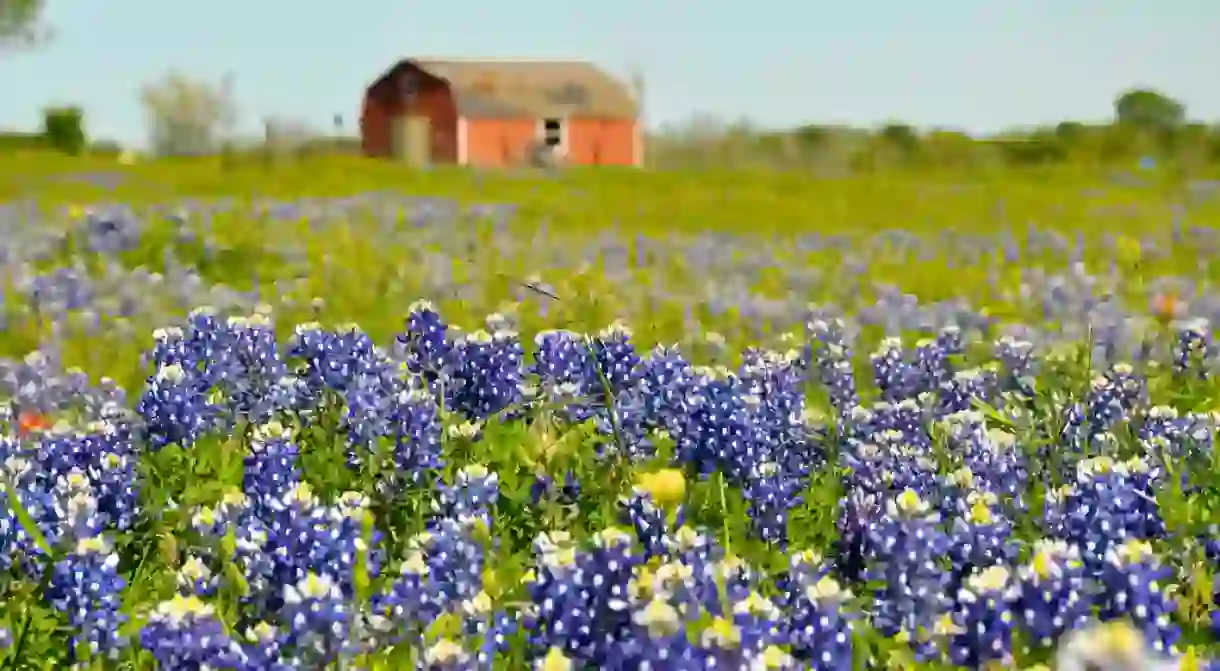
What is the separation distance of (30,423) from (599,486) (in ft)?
6.74

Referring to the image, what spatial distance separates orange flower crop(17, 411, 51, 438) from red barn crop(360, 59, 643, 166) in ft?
132

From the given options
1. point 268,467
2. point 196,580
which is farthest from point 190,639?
point 268,467

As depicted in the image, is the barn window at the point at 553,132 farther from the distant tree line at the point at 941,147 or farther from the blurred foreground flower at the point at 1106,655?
the blurred foreground flower at the point at 1106,655

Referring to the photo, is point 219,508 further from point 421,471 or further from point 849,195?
point 849,195

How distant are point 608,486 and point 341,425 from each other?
2.67 ft

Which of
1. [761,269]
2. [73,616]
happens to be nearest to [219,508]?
[73,616]

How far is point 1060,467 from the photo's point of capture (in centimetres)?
387

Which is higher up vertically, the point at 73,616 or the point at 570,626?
the point at 570,626

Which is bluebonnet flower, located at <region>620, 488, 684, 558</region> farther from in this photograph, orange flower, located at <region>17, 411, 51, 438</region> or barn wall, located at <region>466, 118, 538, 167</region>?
barn wall, located at <region>466, 118, 538, 167</region>

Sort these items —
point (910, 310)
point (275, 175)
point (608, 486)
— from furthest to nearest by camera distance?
point (275, 175), point (910, 310), point (608, 486)

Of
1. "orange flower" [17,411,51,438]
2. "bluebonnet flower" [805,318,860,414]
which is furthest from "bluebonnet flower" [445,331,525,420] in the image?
"orange flower" [17,411,51,438]

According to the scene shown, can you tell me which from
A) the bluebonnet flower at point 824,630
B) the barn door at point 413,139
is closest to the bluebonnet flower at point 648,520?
the bluebonnet flower at point 824,630

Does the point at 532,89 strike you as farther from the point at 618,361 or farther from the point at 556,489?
the point at 556,489

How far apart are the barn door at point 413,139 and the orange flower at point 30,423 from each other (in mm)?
38982
